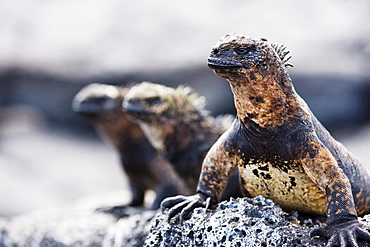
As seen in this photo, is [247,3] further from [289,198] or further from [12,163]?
[289,198]

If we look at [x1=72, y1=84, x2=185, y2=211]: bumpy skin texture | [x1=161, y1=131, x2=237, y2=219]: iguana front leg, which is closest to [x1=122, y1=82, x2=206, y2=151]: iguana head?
[x1=72, y1=84, x2=185, y2=211]: bumpy skin texture

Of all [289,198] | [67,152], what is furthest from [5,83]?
[289,198]

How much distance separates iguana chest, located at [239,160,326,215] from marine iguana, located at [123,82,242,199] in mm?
1686

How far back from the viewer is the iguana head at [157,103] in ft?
17.3

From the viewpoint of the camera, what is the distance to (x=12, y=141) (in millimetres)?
13539

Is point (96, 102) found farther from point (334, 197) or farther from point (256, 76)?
point (334, 197)

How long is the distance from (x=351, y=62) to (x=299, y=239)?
9957 mm

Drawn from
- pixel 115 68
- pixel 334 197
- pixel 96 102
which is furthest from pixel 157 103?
pixel 115 68

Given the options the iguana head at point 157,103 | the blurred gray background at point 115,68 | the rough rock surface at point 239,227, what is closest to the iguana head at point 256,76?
the rough rock surface at point 239,227

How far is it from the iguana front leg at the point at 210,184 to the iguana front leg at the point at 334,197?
1.77 ft

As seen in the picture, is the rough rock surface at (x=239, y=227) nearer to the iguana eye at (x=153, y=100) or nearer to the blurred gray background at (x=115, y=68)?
the iguana eye at (x=153, y=100)

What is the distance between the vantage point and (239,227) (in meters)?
3.48

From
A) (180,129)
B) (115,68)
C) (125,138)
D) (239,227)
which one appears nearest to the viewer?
(239,227)

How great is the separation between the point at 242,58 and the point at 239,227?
962 millimetres
